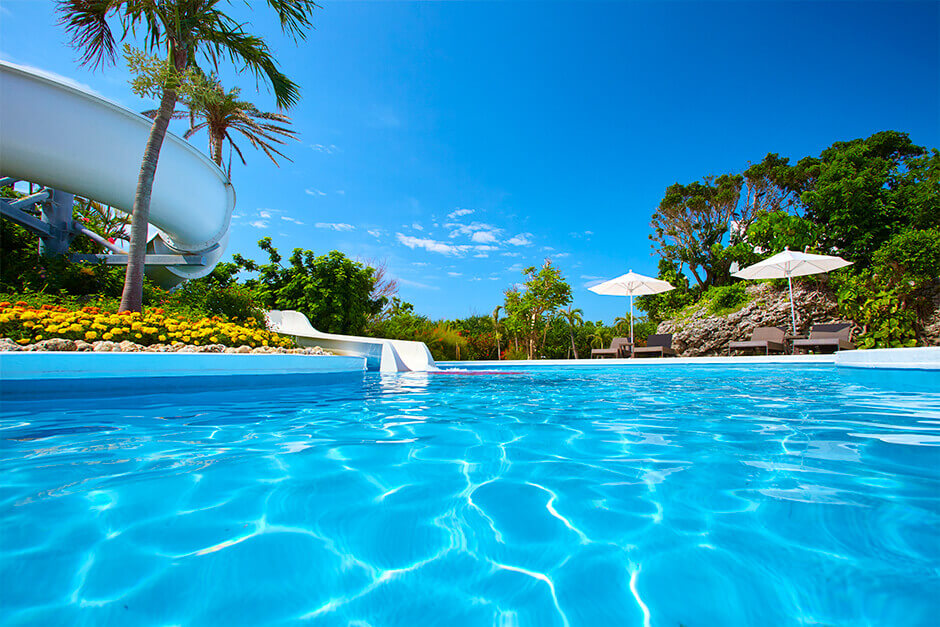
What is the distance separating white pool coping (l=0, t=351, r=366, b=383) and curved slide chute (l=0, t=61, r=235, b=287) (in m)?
7.41

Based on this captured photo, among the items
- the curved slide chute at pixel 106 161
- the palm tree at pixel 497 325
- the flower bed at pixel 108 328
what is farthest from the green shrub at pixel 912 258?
the curved slide chute at pixel 106 161

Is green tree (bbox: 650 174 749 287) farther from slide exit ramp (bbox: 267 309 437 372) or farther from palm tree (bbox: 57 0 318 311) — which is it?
palm tree (bbox: 57 0 318 311)

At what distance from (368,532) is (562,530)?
67cm

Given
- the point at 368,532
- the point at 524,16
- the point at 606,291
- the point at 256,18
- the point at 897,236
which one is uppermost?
the point at 524,16

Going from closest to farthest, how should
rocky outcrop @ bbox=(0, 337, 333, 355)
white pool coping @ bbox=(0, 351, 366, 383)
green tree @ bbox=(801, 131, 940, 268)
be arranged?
white pool coping @ bbox=(0, 351, 366, 383), rocky outcrop @ bbox=(0, 337, 333, 355), green tree @ bbox=(801, 131, 940, 268)

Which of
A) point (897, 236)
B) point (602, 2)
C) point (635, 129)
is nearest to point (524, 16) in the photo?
point (602, 2)

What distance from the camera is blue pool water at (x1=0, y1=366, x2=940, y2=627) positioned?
0.99 metres

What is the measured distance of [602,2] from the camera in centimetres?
1268

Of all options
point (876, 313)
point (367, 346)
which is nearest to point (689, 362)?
point (876, 313)

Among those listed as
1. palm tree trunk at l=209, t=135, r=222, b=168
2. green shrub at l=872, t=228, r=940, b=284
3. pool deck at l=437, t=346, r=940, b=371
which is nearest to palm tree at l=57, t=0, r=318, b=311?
palm tree trunk at l=209, t=135, r=222, b=168

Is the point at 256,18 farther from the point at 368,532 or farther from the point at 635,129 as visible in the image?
the point at 635,129

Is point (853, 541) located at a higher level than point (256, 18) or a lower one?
lower

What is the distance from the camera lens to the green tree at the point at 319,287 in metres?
11.2

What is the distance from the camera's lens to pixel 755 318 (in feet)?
45.2
